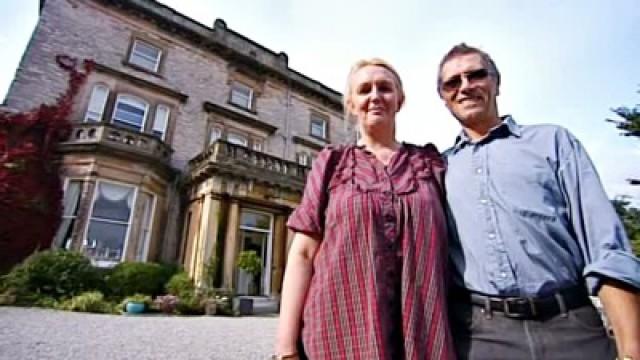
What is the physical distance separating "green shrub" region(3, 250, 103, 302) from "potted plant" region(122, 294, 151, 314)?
1.16 m

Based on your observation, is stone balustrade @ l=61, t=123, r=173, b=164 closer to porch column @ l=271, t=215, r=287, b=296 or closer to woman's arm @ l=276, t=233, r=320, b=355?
porch column @ l=271, t=215, r=287, b=296

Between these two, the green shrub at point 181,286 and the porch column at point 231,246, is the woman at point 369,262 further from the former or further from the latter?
the porch column at point 231,246

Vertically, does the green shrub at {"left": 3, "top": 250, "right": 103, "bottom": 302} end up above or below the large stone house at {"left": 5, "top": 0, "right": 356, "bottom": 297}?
below

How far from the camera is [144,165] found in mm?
10891

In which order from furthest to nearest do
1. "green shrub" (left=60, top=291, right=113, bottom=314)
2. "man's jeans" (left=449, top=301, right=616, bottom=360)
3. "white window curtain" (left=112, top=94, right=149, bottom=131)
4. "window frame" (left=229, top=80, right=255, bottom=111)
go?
1. "window frame" (left=229, top=80, right=255, bottom=111)
2. "white window curtain" (left=112, top=94, right=149, bottom=131)
3. "green shrub" (left=60, top=291, right=113, bottom=314)
4. "man's jeans" (left=449, top=301, right=616, bottom=360)

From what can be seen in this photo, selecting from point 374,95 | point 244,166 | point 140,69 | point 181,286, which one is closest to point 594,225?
point 374,95

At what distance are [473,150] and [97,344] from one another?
16.7 ft

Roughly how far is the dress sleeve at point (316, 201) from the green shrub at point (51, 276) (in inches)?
359

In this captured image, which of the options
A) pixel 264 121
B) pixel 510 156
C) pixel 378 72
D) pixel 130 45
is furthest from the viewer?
pixel 264 121

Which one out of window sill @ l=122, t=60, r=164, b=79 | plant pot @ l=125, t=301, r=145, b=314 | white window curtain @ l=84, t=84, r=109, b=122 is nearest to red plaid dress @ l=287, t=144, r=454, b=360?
plant pot @ l=125, t=301, r=145, b=314

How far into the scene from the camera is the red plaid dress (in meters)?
1.22

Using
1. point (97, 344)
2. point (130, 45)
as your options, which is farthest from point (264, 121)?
point (97, 344)

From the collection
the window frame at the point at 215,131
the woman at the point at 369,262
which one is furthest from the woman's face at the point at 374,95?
the window frame at the point at 215,131

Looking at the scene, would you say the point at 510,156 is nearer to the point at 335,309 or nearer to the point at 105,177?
the point at 335,309
